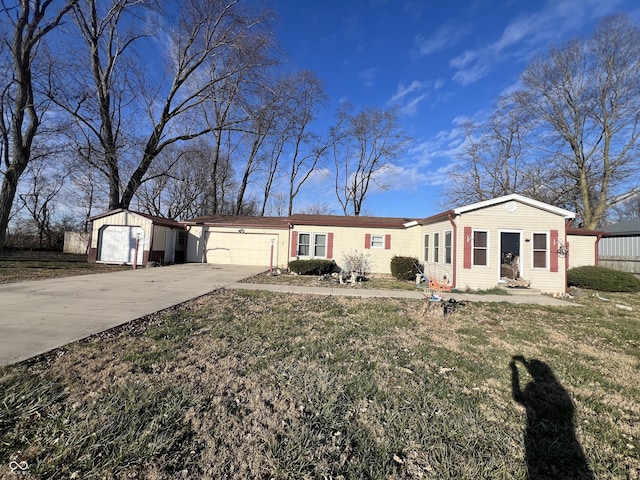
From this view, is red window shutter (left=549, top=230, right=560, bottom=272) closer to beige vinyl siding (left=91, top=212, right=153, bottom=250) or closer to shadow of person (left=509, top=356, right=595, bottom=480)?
shadow of person (left=509, top=356, right=595, bottom=480)

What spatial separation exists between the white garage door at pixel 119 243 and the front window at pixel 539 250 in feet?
58.5

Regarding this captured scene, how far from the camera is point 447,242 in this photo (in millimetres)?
11070

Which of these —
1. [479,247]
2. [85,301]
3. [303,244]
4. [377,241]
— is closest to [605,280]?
[479,247]

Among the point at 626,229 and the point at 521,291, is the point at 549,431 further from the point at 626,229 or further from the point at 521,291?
the point at 626,229

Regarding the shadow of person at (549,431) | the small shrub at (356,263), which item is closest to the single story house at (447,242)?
the small shrub at (356,263)

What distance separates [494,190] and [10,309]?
1125 inches

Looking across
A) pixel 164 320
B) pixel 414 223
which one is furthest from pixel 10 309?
pixel 414 223

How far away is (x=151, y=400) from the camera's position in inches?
106

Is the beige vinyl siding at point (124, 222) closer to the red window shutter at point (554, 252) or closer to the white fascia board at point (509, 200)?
the white fascia board at point (509, 200)

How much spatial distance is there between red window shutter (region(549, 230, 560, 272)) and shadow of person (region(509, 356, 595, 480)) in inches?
320

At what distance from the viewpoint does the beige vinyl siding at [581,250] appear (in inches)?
535

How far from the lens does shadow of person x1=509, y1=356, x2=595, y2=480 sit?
6.96 ft

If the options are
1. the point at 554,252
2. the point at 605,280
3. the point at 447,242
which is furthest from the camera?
the point at 605,280

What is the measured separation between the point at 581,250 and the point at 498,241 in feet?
23.7
